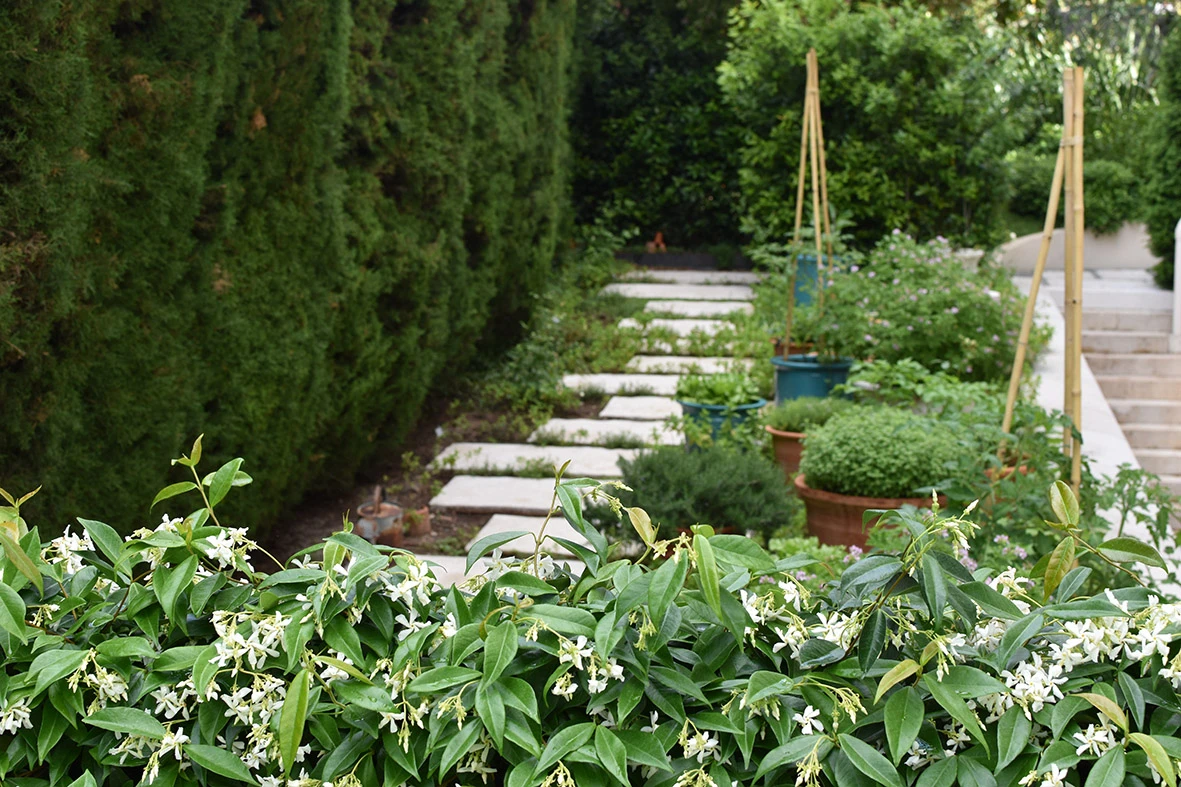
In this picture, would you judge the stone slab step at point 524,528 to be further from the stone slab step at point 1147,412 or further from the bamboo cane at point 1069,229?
the stone slab step at point 1147,412

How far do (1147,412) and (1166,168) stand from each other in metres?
2.57

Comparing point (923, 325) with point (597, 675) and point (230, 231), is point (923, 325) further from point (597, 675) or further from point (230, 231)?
point (597, 675)

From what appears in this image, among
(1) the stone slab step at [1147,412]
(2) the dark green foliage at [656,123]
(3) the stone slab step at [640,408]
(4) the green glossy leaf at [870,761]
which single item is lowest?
(1) the stone slab step at [1147,412]

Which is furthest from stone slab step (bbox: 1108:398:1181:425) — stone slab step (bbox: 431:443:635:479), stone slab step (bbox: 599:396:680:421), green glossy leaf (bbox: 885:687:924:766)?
green glossy leaf (bbox: 885:687:924:766)

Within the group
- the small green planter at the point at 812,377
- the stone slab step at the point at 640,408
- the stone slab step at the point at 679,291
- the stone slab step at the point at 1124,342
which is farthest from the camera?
the stone slab step at the point at 679,291

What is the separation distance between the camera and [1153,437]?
20.3 feet

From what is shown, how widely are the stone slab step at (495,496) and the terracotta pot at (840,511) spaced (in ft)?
3.69

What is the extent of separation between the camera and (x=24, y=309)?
247 cm

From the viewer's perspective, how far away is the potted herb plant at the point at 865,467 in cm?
380

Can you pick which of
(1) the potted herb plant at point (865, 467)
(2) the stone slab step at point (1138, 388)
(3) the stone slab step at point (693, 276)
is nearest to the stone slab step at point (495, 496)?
(1) the potted herb plant at point (865, 467)

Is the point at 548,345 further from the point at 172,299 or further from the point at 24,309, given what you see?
the point at 24,309

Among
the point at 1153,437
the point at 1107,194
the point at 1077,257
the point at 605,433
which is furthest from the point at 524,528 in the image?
the point at 1107,194

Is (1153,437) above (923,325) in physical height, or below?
below

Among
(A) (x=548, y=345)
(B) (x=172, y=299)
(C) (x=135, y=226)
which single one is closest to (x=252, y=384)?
(B) (x=172, y=299)
